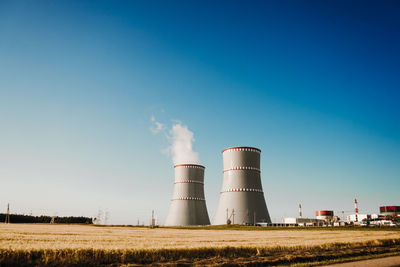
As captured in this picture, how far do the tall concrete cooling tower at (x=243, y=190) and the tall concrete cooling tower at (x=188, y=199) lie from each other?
6.43 metres

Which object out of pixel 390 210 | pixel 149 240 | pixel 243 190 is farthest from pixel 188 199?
pixel 390 210

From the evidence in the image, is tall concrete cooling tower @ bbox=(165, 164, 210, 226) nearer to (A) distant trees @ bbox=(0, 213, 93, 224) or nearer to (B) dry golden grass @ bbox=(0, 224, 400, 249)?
(B) dry golden grass @ bbox=(0, 224, 400, 249)

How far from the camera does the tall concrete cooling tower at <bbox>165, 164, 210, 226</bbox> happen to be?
38.0 meters

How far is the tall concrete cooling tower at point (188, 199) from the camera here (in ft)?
125

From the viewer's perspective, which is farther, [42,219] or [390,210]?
[390,210]

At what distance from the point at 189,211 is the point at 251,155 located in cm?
1215

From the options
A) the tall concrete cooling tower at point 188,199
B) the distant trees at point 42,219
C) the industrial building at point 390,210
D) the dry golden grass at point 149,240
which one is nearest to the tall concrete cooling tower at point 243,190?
the tall concrete cooling tower at point 188,199

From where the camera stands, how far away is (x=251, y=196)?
1216 inches

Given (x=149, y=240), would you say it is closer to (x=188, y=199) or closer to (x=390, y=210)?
(x=188, y=199)

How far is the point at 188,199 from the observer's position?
1505 inches

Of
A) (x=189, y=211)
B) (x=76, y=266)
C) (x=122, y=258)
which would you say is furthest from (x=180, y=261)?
(x=189, y=211)

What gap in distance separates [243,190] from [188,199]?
9.94 meters

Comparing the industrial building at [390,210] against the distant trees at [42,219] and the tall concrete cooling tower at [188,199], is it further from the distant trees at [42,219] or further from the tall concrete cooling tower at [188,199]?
the distant trees at [42,219]

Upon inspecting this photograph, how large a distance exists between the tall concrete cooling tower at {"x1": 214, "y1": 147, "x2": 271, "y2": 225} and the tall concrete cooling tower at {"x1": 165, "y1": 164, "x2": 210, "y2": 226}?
6.43 m
